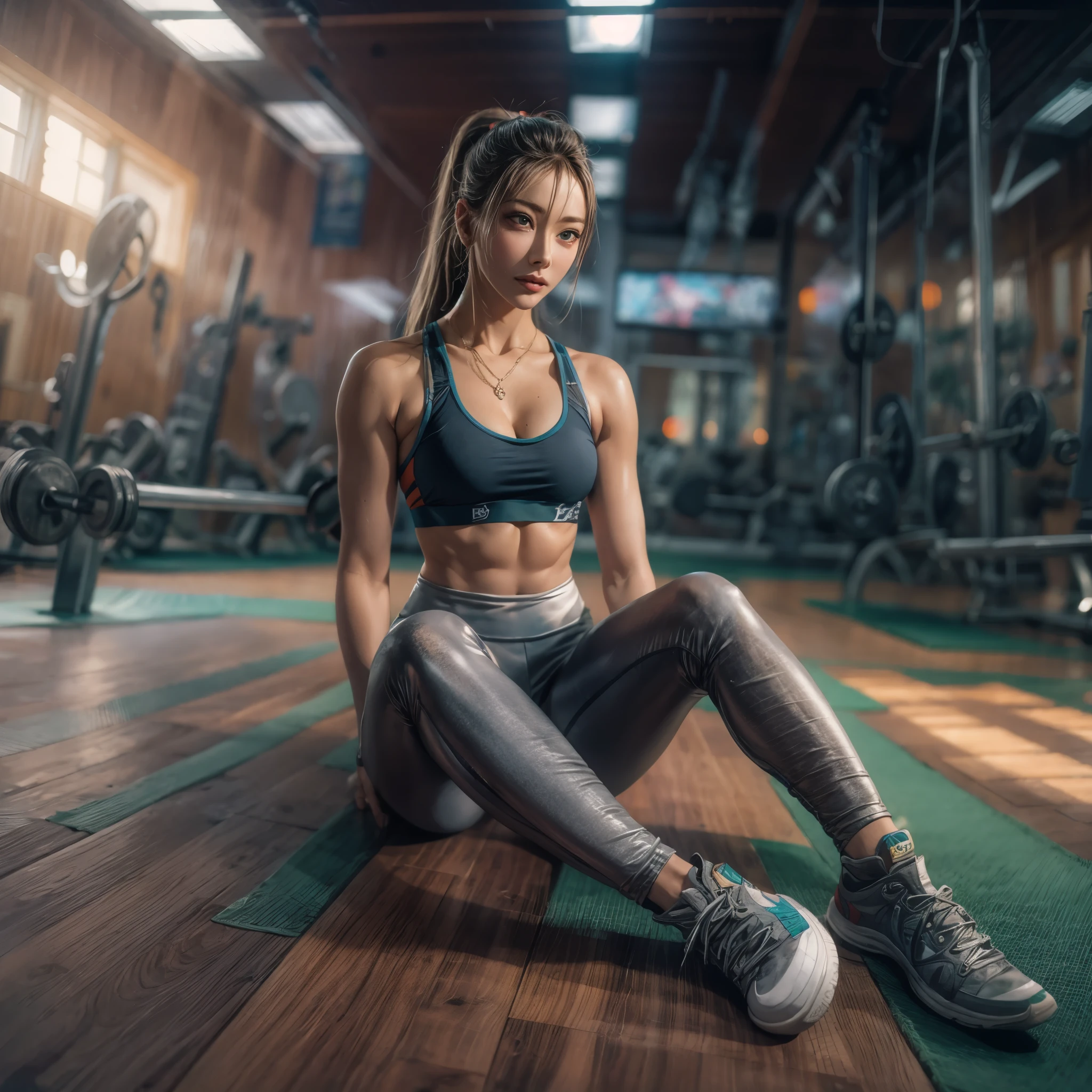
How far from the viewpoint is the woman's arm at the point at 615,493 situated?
120 cm

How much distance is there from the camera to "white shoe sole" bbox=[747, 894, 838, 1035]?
2.43ft

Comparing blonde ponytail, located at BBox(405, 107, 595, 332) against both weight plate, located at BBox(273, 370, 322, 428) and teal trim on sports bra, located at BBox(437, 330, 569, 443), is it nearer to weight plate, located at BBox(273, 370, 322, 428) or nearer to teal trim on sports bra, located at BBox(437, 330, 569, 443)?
teal trim on sports bra, located at BBox(437, 330, 569, 443)

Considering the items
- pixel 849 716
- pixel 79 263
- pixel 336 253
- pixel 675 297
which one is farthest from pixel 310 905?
pixel 675 297

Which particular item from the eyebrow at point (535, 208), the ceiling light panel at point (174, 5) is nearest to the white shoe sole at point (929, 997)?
the eyebrow at point (535, 208)

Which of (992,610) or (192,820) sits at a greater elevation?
(992,610)

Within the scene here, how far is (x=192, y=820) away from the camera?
115 cm

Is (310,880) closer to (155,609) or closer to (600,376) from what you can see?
(600,376)

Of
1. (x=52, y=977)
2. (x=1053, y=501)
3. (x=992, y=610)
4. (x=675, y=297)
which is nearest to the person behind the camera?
(x=52, y=977)

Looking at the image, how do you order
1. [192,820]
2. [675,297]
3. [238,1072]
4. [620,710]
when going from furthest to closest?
[675,297]
[192,820]
[620,710]
[238,1072]

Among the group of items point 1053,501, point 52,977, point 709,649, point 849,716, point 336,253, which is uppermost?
point 336,253

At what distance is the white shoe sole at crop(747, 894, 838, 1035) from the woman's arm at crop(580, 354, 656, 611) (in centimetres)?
55

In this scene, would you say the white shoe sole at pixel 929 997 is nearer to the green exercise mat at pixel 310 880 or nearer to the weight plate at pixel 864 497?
the green exercise mat at pixel 310 880

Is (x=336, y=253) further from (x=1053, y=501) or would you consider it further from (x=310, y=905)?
(x=310, y=905)

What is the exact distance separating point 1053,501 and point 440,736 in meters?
2.85
